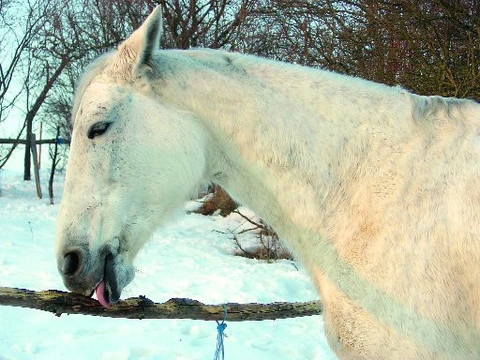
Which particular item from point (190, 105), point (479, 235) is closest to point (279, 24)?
point (190, 105)

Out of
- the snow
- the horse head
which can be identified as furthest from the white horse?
the snow

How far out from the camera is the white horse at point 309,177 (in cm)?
193

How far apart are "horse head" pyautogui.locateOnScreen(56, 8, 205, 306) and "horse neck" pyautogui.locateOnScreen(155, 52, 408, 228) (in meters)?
0.11

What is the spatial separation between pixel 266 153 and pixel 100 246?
0.77m

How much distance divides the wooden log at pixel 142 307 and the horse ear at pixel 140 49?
104 centimetres

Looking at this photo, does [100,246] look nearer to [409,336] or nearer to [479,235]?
[409,336]

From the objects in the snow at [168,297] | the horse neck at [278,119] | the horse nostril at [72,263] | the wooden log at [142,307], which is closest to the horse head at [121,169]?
the horse nostril at [72,263]

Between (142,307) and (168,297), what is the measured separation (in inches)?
162

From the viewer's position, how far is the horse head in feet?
7.02

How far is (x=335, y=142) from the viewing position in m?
2.22

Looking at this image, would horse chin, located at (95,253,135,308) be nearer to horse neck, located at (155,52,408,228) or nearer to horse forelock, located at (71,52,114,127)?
horse neck, located at (155,52,408,228)

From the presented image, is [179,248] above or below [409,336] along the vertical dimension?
below

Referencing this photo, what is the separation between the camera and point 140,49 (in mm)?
2266

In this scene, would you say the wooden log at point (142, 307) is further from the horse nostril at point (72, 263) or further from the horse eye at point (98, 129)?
the horse eye at point (98, 129)
